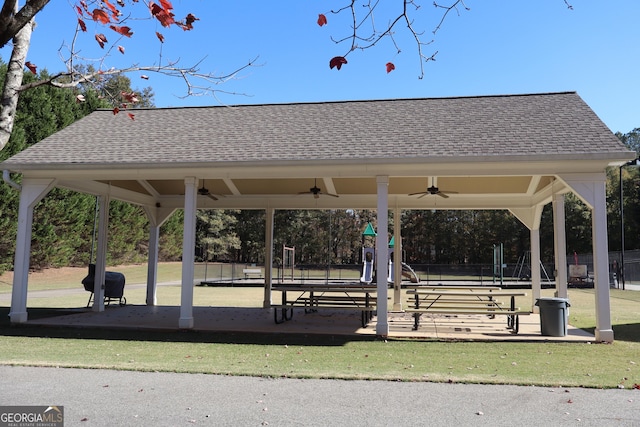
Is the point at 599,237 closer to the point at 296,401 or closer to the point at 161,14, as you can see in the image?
the point at 296,401

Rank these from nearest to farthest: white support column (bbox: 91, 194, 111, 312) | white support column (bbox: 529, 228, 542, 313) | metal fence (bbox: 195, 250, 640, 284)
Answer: white support column (bbox: 91, 194, 111, 312)
white support column (bbox: 529, 228, 542, 313)
metal fence (bbox: 195, 250, 640, 284)

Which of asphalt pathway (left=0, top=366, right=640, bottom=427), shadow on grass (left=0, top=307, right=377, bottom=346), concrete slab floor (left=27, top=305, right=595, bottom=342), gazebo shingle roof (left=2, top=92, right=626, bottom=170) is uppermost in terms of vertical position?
gazebo shingle roof (left=2, top=92, right=626, bottom=170)

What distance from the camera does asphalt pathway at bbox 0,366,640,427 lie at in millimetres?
4473

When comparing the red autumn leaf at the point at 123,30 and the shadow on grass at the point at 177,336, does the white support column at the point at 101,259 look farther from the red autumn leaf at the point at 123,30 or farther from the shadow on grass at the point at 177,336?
the red autumn leaf at the point at 123,30

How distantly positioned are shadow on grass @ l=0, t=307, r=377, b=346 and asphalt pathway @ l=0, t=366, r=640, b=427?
282 cm

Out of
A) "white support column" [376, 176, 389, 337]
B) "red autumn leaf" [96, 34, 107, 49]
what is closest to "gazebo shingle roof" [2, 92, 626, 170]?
"white support column" [376, 176, 389, 337]

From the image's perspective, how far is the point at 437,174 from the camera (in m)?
9.51

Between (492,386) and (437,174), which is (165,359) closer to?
(492,386)

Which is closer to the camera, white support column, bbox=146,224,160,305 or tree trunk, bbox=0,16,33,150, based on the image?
tree trunk, bbox=0,16,33,150

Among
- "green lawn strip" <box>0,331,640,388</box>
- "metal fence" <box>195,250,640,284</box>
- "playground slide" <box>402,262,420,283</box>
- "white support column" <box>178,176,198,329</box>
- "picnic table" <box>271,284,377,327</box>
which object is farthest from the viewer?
"metal fence" <box>195,250,640,284</box>

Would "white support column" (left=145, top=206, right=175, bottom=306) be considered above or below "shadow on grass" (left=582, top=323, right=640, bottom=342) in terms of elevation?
above

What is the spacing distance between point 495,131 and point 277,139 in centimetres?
448

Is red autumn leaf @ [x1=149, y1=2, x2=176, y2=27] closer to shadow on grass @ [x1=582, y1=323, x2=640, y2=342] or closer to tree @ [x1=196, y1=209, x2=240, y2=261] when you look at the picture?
shadow on grass @ [x1=582, y1=323, x2=640, y2=342]

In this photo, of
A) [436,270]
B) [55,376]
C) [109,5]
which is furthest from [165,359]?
[436,270]
